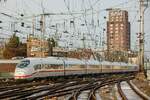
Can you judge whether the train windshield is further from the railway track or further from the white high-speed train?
the railway track

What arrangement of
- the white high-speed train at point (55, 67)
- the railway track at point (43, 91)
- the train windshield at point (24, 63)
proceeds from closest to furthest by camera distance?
1. the railway track at point (43, 91)
2. the white high-speed train at point (55, 67)
3. the train windshield at point (24, 63)

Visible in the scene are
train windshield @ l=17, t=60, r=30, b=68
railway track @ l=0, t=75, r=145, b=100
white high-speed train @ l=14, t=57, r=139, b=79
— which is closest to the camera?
railway track @ l=0, t=75, r=145, b=100

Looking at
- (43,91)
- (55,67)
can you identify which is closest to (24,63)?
(55,67)

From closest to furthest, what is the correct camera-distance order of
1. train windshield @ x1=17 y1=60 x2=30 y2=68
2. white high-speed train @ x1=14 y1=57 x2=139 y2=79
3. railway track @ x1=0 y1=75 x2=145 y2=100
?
railway track @ x1=0 y1=75 x2=145 y2=100, white high-speed train @ x1=14 y1=57 x2=139 y2=79, train windshield @ x1=17 y1=60 x2=30 y2=68

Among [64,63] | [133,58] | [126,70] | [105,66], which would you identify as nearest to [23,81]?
[64,63]

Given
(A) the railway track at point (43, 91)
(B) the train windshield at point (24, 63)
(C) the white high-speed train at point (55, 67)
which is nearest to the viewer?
(A) the railway track at point (43, 91)

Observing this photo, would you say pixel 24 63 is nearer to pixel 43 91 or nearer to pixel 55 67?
pixel 55 67

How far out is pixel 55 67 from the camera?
50125mm

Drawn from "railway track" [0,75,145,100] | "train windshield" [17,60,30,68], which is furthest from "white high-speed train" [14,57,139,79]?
"railway track" [0,75,145,100]

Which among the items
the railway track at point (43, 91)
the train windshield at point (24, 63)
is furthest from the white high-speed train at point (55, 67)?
Result: the railway track at point (43, 91)

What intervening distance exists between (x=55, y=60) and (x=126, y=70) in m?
41.8

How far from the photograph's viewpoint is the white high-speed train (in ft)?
144

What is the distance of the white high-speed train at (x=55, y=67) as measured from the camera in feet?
144

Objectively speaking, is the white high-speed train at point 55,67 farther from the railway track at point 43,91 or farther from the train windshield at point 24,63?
the railway track at point 43,91
